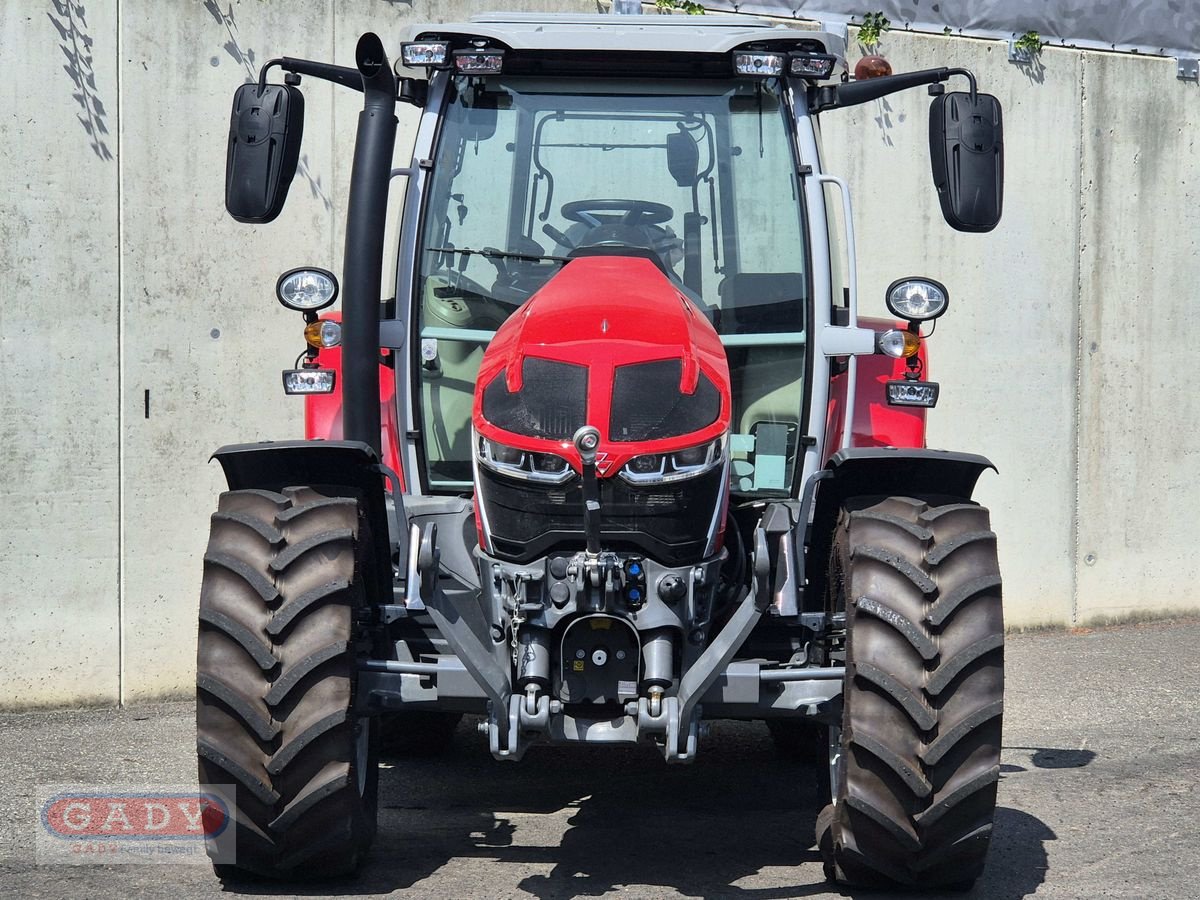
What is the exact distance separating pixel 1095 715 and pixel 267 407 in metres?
4.12

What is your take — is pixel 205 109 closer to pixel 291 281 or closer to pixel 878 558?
pixel 291 281

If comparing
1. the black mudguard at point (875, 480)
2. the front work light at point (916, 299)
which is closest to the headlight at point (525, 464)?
the black mudguard at point (875, 480)

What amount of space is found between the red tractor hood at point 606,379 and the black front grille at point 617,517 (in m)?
0.09

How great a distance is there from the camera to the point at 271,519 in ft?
13.4

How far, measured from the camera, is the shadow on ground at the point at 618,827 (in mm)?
4262

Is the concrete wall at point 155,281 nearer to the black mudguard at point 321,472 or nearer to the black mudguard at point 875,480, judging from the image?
the black mudguard at point 321,472

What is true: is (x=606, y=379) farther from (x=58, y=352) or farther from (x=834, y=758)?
(x=58, y=352)

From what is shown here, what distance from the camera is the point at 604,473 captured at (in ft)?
13.0

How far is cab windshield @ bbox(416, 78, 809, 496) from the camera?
Answer: 4949 mm

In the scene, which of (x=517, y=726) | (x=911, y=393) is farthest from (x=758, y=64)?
(x=517, y=726)

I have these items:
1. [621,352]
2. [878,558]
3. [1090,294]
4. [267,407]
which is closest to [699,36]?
[621,352]

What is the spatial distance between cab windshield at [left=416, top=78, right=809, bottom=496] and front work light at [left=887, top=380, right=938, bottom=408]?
0.32 m

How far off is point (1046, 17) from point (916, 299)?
4.58 meters

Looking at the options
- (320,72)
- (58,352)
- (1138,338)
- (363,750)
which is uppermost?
(320,72)
